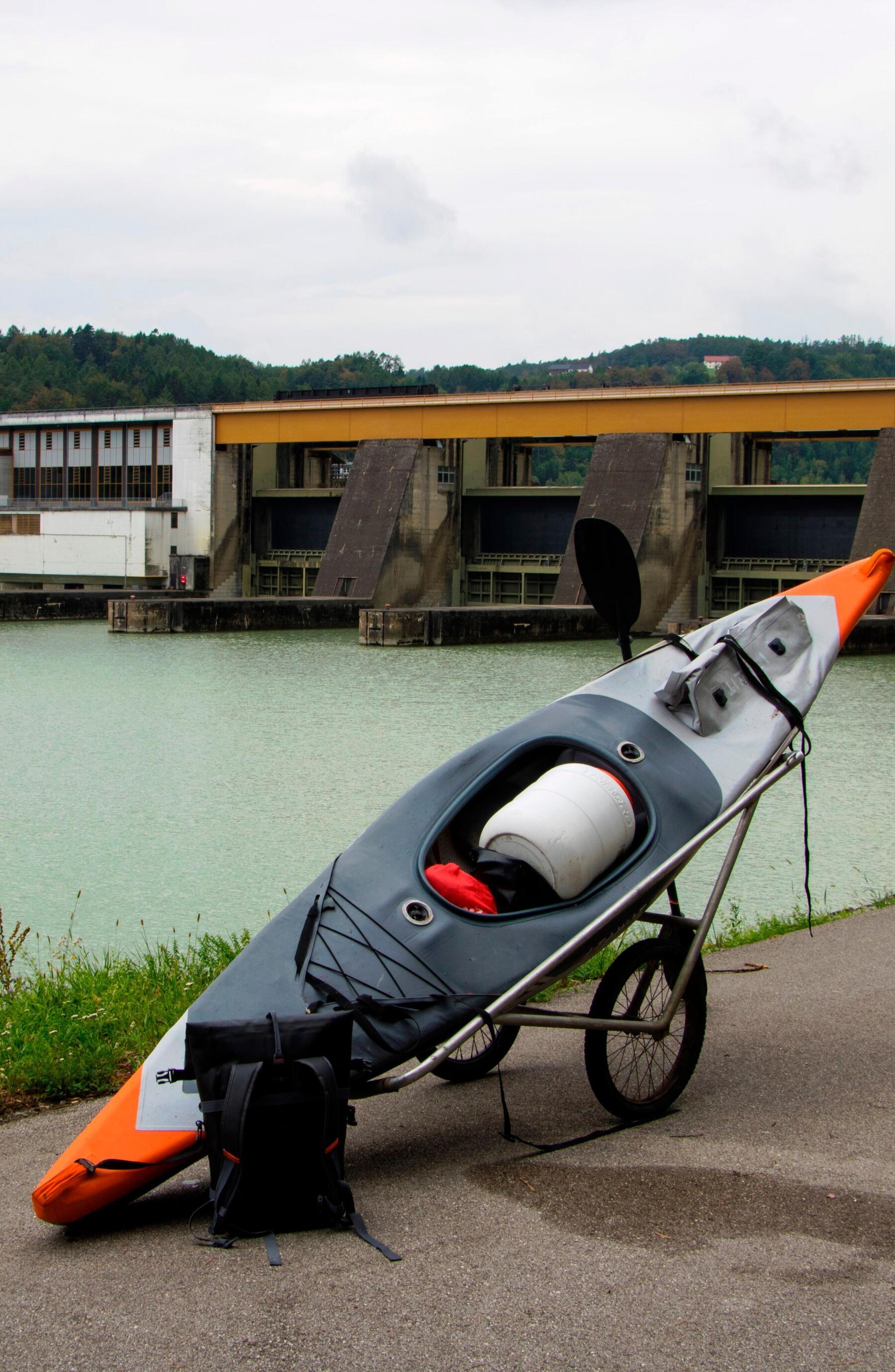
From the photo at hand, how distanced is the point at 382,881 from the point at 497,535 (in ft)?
133

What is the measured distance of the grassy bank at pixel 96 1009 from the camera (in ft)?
14.3

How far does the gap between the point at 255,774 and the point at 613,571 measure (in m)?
10.2

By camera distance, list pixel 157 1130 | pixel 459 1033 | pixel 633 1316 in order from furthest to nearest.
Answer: pixel 459 1033 → pixel 157 1130 → pixel 633 1316

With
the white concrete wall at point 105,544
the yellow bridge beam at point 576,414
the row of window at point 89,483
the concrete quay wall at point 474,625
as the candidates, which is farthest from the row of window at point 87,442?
the concrete quay wall at point 474,625

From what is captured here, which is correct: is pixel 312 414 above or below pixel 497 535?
above

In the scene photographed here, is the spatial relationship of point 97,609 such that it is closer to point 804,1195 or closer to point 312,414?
point 312,414

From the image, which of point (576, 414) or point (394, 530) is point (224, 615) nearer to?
point (394, 530)

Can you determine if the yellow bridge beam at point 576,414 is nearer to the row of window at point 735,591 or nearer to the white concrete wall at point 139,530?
the white concrete wall at point 139,530

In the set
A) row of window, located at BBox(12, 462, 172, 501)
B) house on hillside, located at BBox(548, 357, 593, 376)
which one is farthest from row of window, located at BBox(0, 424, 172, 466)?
house on hillside, located at BBox(548, 357, 593, 376)

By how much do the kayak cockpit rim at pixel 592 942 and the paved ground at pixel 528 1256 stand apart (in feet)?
1.00

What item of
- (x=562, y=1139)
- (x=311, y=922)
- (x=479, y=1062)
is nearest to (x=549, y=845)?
(x=311, y=922)

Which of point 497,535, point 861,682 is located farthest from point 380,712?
point 497,535

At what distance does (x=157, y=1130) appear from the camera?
10.9 feet

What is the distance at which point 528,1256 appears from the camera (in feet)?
10.0
